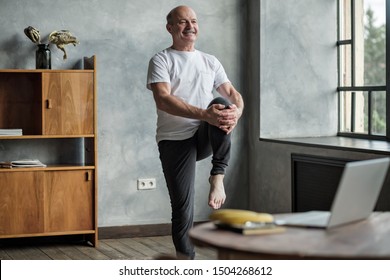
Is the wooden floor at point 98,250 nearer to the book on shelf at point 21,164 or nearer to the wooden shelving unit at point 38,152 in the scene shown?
the wooden shelving unit at point 38,152

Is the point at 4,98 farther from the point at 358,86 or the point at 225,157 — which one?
the point at 358,86

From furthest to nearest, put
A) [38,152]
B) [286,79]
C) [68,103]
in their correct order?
[286,79] < [38,152] < [68,103]

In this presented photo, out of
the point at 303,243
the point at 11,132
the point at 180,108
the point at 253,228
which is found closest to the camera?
the point at 303,243

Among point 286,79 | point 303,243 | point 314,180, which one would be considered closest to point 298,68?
point 286,79

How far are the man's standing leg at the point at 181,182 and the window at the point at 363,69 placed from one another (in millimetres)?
1926

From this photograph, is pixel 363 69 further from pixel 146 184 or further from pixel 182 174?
pixel 182 174

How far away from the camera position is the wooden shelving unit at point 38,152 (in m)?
5.07

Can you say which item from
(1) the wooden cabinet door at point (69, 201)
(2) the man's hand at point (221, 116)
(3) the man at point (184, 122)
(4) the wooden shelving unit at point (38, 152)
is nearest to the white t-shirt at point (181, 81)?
(3) the man at point (184, 122)

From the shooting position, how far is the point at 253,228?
7.18 feet

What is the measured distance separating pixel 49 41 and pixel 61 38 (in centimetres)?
10

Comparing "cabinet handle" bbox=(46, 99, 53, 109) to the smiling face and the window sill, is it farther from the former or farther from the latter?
the window sill

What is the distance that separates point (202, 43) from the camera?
5816 millimetres

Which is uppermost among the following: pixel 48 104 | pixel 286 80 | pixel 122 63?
pixel 122 63

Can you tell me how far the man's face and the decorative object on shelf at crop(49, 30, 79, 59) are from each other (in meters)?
1.38
